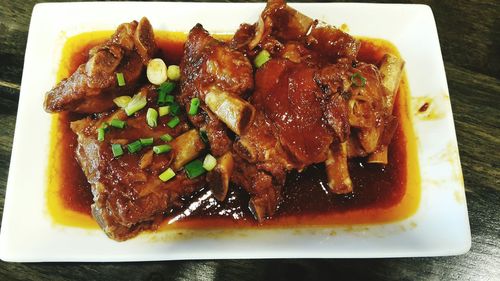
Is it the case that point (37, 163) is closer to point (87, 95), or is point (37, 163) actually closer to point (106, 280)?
point (87, 95)

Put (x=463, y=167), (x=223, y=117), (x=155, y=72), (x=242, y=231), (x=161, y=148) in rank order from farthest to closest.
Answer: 1. (x=463, y=167)
2. (x=155, y=72)
3. (x=242, y=231)
4. (x=161, y=148)
5. (x=223, y=117)

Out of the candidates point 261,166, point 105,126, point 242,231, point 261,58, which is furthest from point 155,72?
point 242,231

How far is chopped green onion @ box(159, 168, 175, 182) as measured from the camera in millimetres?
2967

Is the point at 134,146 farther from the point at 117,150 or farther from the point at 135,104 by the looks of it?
the point at 135,104

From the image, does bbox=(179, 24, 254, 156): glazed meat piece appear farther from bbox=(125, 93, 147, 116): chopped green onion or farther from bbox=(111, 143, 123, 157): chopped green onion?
bbox=(111, 143, 123, 157): chopped green onion

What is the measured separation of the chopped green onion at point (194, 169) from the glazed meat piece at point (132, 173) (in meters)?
0.04

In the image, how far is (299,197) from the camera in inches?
133

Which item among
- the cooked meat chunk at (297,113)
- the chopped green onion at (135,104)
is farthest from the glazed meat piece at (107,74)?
the cooked meat chunk at (297,113)

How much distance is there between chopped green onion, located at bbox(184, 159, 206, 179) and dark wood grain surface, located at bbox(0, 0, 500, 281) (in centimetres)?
79

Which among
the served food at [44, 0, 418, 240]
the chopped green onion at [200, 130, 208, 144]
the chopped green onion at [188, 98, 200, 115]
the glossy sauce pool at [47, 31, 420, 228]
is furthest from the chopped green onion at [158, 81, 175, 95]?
the glossy sauce pool at [47, 31, 420, 228]

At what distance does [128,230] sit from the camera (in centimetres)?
305

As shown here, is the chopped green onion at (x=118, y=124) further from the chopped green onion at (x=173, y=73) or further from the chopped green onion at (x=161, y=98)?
the chopped green onion at (x=173, y=73)

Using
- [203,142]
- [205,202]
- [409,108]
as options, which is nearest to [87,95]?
[203,142]

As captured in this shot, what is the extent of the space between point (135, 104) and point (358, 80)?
1723mm
